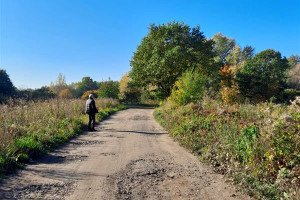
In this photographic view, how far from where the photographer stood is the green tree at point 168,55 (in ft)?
70.8

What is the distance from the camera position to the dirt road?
3520 millimetres

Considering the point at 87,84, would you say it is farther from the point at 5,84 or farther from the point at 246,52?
the point at 246,52

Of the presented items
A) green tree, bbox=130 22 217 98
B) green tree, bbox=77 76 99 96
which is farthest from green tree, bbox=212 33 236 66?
green tree, bbox=77 76 99 96

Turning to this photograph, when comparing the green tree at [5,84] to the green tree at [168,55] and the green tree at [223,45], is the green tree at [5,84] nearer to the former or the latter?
→ the green tree at [168,55]

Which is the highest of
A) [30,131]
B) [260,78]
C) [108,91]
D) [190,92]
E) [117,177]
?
[260,78]

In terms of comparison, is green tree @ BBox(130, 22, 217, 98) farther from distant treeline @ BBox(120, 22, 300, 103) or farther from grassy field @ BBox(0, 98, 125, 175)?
grassy field @ BBox(0, 98, 125, 175)

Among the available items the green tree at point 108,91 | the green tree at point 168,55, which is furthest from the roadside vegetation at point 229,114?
the green tree at point 108,91

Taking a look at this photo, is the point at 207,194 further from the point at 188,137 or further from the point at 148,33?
the point at 148,33

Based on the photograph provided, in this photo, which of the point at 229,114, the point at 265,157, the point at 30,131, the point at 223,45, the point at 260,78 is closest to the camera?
the point at 265,157

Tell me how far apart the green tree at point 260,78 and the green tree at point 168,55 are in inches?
346

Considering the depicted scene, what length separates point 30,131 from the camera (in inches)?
287

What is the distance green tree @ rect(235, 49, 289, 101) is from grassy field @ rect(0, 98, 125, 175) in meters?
27.2

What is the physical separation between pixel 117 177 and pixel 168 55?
17.9 m

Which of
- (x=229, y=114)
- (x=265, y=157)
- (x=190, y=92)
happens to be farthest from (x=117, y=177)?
Answer: (x=190, y=92)
